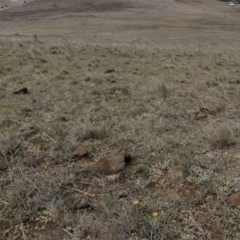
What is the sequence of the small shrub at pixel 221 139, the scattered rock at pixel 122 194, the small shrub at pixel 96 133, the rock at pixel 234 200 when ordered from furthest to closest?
the small shrub at pixel 96 133, the small shrub at pixel 221 139, the scattered rock at pixel 122 194, the rock at pixel 234 200

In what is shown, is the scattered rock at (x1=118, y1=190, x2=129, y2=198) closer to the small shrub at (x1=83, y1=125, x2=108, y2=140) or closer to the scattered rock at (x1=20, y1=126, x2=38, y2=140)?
the small shrub at (x1=83, y1=125, x2=108, y2=140)

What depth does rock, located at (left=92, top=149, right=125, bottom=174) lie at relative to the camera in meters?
3.35

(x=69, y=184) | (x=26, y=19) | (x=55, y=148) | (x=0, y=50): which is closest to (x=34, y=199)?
(x=69, y=184)

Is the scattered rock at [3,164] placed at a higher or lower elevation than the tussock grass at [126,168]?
higher

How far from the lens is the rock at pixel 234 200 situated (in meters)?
2.71

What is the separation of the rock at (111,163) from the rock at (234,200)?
3.87 feet

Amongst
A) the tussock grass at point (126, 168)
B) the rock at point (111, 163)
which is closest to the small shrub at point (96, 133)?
the tussock grass at point (126, 168)

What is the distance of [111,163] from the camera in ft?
11.3

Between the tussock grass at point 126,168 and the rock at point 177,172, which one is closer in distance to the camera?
the tussock grass at point 126,168

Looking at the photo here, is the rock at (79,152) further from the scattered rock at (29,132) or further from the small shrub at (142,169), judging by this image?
the scattered rock at (29,132)

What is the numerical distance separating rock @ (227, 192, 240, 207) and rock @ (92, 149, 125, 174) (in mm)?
1178

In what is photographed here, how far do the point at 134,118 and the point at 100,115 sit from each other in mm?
587

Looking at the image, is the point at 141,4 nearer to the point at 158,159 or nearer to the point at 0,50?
the point at 0,50

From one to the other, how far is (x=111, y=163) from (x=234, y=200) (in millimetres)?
1364
